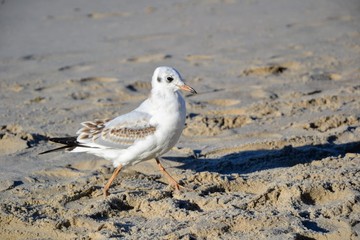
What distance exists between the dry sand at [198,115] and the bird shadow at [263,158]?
0.06 ft

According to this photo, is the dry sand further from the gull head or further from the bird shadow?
the gull head

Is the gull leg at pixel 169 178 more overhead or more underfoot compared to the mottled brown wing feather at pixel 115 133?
more underfoot

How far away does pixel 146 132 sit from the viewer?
585cm

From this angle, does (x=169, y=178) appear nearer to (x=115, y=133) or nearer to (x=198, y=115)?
(x=115, y=133)

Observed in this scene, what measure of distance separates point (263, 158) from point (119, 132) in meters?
1.41

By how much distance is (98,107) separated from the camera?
26.7 feet

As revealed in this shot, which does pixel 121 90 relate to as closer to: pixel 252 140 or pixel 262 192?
pixel 252 140

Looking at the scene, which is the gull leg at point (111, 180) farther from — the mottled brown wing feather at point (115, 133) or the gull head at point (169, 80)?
the gull head at point (169, 80)

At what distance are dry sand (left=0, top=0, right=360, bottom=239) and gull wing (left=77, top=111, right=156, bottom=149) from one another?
0.33 m

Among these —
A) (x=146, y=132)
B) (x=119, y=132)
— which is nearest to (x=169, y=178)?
(x=146, y=132)

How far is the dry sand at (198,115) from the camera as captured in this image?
500 centimetres

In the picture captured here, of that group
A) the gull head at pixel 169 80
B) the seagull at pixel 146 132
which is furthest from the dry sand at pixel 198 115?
the gull head at pixel 169 80

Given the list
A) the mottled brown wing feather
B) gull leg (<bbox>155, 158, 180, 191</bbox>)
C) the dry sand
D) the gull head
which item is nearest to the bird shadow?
the dry sand

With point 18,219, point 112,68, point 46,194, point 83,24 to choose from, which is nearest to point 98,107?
point 112,68
